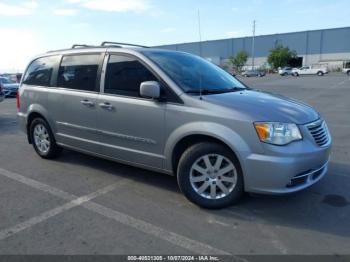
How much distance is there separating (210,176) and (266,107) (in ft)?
3.32

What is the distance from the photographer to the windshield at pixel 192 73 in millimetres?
4348

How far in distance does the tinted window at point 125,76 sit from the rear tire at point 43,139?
1.71 meters

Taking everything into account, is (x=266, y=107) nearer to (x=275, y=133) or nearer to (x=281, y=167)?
(x=275, y=133)

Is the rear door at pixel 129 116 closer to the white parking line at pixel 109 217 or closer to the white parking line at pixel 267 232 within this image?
the white parking line at pixel 109 217

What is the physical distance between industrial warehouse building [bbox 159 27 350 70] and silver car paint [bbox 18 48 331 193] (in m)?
79.0

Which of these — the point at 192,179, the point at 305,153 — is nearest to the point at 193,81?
the point at 192,179

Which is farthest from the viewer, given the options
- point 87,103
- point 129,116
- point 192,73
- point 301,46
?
point 301,46

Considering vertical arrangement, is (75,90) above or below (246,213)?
above

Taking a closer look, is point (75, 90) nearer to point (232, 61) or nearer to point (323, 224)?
point (323, 224)

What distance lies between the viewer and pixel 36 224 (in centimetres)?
370

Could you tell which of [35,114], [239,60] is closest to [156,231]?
[35,114]

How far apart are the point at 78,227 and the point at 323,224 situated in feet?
8.46

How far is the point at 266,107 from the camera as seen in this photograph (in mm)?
3900

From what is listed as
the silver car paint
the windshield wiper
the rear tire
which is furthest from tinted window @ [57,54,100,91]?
the windshield wiper
